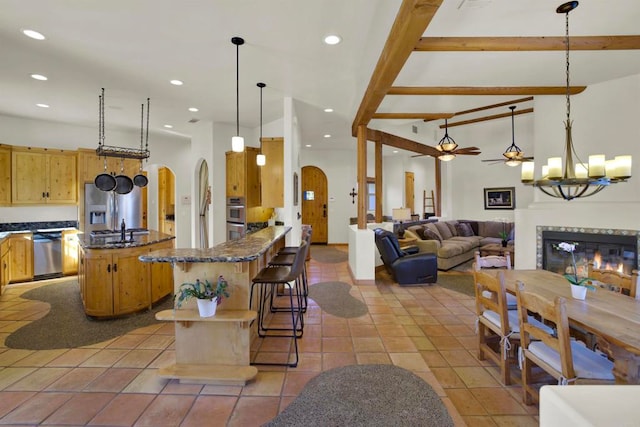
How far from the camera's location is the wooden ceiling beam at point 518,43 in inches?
108

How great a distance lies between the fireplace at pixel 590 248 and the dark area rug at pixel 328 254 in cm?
375

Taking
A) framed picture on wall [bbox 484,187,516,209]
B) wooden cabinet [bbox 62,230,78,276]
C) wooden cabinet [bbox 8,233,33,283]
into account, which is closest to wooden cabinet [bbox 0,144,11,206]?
wooden cabinet [bbox 8,233,33,283]

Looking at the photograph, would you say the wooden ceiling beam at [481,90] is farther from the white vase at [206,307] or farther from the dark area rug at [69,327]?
the dark area rug at [69,327]

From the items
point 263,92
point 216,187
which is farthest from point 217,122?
point 263,92

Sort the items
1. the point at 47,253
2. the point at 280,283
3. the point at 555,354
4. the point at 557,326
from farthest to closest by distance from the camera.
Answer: the point at 47,253 → the point at 280,283 → the point at 555,354 → the point at 557,326

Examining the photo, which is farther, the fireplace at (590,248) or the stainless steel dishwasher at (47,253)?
the stainless steel dishwasher at (47,253)

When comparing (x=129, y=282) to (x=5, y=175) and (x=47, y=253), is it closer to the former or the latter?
(x=47, y=253)

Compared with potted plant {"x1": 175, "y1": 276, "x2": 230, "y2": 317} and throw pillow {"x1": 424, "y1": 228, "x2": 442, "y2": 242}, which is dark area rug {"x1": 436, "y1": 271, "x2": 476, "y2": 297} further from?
potted plant {"x1": 175, "y1": 276, "x2": 230, "y2": 317}

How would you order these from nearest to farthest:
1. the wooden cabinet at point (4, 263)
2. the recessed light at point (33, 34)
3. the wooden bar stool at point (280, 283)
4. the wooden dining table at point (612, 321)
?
the wooden dining table at point (612, 321), the wooden bar stool at point (280, 283), the recessed light at point (33, 34), the wooden cabinet at point (4, 263)

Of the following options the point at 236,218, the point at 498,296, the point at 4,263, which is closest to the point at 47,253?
the point at 4,263

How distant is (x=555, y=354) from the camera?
191 centimetres

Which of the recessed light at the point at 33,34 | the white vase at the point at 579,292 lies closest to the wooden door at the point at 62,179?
the recessed light at the point at 33,34

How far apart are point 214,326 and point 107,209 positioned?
5.09 metres

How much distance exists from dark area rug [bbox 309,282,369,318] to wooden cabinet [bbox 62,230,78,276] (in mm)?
4537
